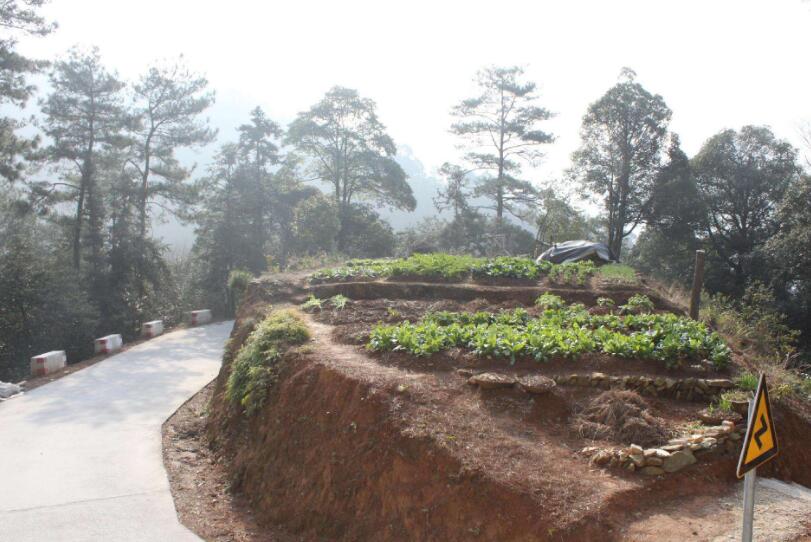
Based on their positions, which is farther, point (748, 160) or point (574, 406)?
point (748, 160)

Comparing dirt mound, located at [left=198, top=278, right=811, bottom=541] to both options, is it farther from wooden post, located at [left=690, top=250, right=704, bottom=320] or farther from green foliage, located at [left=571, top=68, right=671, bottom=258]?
green foliage, located at [left=571, top=68, right=671, bottom=258]

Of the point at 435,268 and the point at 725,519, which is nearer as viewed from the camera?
the point at 725,519

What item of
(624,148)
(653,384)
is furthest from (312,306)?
(624,148)

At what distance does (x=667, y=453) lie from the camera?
196 inches

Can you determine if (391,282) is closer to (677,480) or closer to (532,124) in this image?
(677,480)

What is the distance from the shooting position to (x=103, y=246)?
23.8 metres

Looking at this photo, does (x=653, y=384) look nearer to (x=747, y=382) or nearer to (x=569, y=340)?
(x=747, y=382)

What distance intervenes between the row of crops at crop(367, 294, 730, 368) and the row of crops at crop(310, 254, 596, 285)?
4331 mm

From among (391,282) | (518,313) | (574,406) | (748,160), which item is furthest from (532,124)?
(574,406)

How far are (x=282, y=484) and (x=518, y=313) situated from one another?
4483 millimetres

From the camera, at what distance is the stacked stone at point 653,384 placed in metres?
6.41

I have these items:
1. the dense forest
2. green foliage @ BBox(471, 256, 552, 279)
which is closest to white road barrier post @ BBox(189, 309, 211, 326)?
the dense forest

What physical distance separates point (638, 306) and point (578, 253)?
21.1ft

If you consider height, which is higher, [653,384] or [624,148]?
[624,148]
